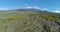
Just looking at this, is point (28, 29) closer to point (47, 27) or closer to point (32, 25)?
point (32, 25)

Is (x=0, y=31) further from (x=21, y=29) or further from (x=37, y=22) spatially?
(x=37, y=22)

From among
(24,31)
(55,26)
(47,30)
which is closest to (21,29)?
(24,31)

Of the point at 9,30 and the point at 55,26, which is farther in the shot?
the point at 55,26

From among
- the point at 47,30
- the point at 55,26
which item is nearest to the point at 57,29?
the point at 55,26

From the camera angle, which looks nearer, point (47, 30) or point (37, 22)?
point (47, 30)

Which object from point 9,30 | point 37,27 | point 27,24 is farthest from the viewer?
point 27,24

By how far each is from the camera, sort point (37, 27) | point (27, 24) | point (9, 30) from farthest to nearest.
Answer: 1. point (27, 24)
2. point (37, 27)
3. point (9, 30)

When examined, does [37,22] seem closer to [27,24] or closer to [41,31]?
[27,24]
